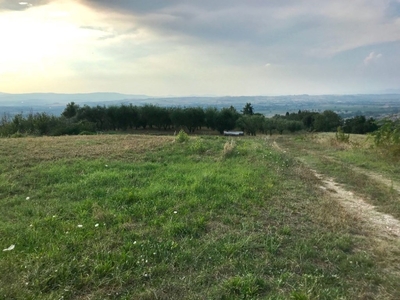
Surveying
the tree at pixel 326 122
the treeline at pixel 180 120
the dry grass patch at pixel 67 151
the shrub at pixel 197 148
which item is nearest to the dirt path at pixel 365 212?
the shrub at pixel 197 148

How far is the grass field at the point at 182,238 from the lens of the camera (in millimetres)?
3494

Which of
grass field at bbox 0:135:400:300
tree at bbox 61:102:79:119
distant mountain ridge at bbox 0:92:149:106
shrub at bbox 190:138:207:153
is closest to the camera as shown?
grass field at bbox 0:135:400:300

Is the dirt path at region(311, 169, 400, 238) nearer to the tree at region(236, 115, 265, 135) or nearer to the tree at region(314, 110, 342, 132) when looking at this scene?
the tree at region(236, 115, 265, 135)

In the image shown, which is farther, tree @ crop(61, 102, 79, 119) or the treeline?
tree @ crop(61, 102, 79, 119)

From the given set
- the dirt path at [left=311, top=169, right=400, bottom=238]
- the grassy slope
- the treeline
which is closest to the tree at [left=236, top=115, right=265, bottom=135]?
the treeline

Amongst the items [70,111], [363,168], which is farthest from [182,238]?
[70,111]

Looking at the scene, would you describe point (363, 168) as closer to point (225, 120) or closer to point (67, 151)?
point (67, 151)

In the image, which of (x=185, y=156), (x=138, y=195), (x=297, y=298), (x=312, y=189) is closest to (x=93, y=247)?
(x=138, y=195)

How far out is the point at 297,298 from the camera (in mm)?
3229

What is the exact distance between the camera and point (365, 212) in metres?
6.36

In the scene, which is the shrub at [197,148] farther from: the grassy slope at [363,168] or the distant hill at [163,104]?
the distant hill at [163,104]

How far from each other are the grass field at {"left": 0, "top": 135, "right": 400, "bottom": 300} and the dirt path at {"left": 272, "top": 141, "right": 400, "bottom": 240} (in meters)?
0.22

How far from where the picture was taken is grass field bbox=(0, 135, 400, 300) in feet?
11.5

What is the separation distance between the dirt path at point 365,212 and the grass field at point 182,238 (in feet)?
0.73
